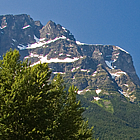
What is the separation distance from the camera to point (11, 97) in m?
19.1

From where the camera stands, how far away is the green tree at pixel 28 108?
18.3 meters

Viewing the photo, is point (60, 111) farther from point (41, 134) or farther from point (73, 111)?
point (41, 134)

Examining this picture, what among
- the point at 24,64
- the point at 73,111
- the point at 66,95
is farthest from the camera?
the point at 66,95

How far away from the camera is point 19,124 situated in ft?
59.9

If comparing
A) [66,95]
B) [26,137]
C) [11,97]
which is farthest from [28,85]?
[66,95]

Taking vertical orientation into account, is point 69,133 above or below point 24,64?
below

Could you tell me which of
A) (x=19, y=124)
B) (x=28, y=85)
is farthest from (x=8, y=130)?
(x=28, y=85)

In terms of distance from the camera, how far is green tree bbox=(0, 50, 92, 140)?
18.3 m

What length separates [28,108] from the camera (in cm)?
1891

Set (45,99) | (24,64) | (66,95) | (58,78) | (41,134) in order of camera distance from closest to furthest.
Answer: (41,134), (45,99), (24,64), (66,95), (58,78)

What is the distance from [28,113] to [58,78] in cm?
1176

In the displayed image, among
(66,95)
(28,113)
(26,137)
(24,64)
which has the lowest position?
(26,137)

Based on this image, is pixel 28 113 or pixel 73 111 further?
pixel 73 111

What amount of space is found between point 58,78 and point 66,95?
3.49m
